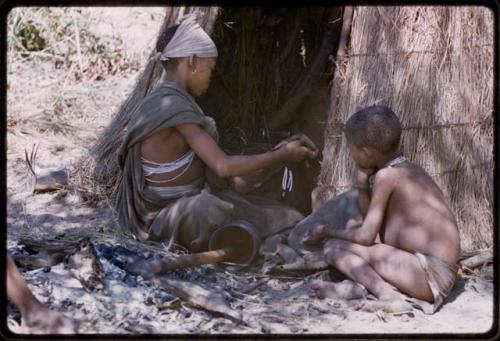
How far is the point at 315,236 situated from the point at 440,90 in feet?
3.32

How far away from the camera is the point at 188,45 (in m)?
4.09

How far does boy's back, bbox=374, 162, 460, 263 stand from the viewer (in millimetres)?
3516

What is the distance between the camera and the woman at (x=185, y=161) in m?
4.00

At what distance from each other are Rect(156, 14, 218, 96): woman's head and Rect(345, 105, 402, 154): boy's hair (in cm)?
88

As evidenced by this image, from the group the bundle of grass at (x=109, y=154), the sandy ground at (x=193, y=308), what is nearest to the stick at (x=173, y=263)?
the sandy ground at (x=193, y=308)

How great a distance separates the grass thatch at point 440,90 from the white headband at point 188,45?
0.77 meters

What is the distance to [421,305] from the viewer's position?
3.44m

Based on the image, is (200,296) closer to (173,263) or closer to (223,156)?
(173,263)

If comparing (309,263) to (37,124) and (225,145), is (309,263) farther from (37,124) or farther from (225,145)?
(37,124)

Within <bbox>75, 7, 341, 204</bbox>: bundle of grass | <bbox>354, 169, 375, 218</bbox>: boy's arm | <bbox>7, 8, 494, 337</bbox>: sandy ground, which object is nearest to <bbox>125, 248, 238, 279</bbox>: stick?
<bbox>7, 8, 494, 337</bbox>: sandy ground

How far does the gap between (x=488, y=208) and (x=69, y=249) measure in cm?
216

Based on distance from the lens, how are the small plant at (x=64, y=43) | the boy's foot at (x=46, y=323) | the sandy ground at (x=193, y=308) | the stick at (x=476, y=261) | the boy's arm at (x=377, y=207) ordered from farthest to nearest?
the small plant at (x=64, y=43), the stick at (x=476, y=261), the boy's arm at (x=377, y=207), the sandy ground at (x=193, y=308), the boy's foot at (x=46, y=323)

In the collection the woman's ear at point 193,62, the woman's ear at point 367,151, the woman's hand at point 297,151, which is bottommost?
the woman's hand at point 297,151

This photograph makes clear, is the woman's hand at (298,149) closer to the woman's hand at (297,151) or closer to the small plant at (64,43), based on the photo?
the woman's hand at (297,151)
